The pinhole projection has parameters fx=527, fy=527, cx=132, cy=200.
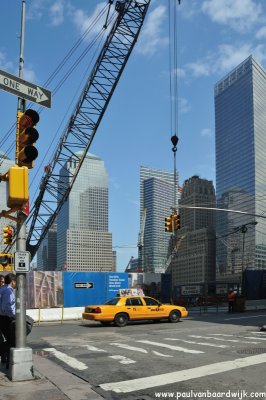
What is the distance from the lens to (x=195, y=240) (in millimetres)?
83562

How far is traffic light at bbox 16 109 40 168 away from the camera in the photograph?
924cm

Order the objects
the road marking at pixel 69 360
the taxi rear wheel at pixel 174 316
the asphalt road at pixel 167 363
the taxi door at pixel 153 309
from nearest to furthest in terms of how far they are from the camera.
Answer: the asphalt road at pixel 167 363, the road marking at pixel 69 360, the taxi door at pixel 153 309, the taxi rear wheel at pixel 174 316

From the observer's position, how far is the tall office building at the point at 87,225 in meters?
102

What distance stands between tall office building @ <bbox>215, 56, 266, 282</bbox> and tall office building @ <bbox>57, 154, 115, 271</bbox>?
39492 mm

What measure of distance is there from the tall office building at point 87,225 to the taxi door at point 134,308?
73.9 metres

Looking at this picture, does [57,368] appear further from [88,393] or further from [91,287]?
[91,287]

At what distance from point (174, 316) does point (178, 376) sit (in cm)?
1510

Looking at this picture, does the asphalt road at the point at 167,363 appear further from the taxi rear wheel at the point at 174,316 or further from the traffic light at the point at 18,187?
the taxi rear wheel at the point at 174,316

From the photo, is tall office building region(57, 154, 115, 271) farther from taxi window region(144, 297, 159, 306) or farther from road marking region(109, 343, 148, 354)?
road marking region(109, 343, 148, 354)

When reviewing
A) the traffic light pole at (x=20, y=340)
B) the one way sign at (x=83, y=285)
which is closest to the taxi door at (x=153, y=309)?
the one way sign at (x=83, y=285)

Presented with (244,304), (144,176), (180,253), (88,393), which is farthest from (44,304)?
(144,176)

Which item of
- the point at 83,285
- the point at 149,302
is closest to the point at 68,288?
the point at 83,285

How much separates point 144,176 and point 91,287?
10004cm

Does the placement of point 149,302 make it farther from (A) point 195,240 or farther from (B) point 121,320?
(A) point 195,240
